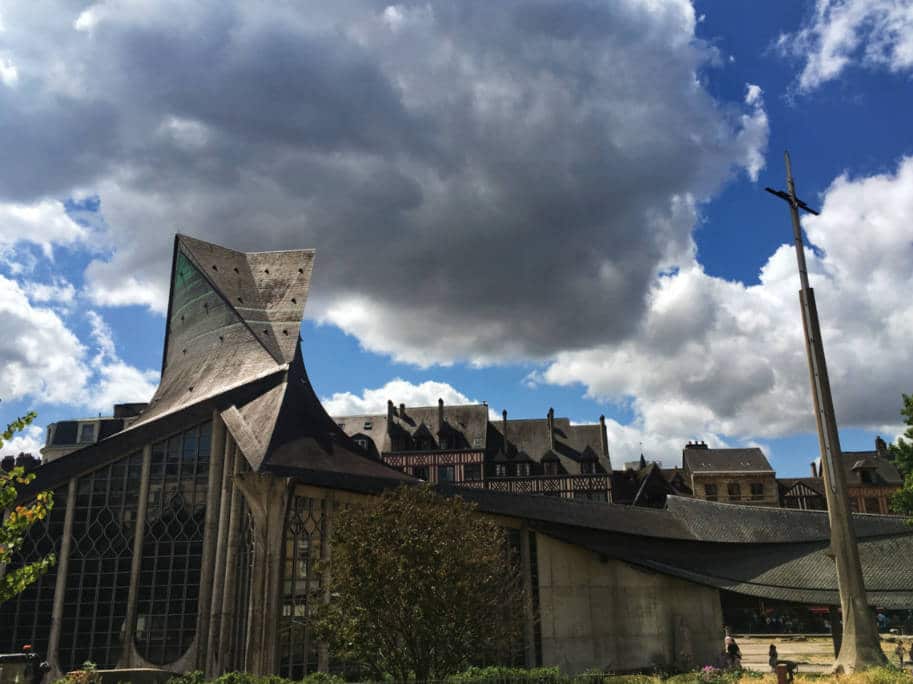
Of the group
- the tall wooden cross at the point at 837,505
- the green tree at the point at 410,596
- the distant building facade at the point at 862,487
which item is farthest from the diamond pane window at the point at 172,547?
the distant building facade at the point at 862,487

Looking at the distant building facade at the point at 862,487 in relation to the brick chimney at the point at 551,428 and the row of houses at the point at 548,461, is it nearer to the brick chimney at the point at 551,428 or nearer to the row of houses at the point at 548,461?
the row of houses at the point at 548,461

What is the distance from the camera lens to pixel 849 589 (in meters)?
21.2

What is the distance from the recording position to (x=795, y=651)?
3350 centimetres

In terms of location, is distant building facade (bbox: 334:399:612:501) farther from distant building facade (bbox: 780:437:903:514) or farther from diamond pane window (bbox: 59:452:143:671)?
diamond pane window (bbox: 59:452:143:671)

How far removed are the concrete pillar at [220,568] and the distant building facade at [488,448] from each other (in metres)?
25.8

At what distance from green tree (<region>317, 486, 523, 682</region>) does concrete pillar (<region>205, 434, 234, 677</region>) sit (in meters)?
13.6

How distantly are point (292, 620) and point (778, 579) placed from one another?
19564mm

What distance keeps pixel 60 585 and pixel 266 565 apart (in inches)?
469

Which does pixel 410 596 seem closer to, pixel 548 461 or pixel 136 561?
pixel 136 561

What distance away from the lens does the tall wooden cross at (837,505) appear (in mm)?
20172

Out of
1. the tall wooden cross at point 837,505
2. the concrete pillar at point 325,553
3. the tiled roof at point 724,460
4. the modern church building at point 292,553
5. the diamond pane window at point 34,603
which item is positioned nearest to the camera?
the tall wooden cross at point 837,505

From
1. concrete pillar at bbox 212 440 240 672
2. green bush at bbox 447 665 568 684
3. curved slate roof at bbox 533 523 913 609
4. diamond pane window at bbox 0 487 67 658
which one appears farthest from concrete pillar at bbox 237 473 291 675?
diamond pane window at bbox 0 487 67 658

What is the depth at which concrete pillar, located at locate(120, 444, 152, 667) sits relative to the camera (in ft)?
98.3

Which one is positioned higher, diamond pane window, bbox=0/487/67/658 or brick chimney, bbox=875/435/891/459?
brick chimney, bbox=875/435/891/459
